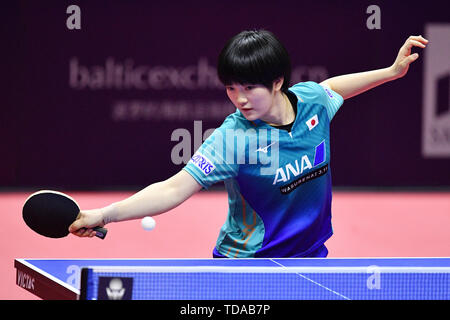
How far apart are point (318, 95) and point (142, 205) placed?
1.07 metres

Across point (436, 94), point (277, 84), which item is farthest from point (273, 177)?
point (436, 94)

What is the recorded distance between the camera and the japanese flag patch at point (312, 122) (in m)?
3.52

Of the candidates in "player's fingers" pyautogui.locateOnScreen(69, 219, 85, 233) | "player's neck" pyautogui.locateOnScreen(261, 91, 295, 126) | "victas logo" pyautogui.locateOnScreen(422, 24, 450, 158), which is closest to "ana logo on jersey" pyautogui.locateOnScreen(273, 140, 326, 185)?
"player's neck" pyautogui.locateOnScreen(261, 91, 295, 126)

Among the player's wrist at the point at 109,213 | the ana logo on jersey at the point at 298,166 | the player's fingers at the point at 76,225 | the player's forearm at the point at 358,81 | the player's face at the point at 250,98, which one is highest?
the player's forearm at the point at 358,81

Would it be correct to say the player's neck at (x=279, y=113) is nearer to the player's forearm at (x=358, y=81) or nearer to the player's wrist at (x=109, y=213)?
the player's forearm at (x=358, y=81)

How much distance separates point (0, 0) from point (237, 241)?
692cm

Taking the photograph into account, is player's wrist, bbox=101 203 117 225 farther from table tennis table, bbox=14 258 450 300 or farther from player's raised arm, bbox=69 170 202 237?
table tennis table, bbox=14 258 450 300

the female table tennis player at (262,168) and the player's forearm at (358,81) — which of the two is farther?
the player's forearm at (358,81)

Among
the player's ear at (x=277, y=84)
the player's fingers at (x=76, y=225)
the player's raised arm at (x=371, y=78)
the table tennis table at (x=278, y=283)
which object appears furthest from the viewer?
the player's raised arm at (x=371, y=78)

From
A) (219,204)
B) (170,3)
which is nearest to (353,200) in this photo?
(219,204)

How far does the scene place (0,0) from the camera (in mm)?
9391

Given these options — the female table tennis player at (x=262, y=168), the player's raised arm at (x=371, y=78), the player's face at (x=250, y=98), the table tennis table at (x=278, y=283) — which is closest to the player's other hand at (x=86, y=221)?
the female table tennis player at (x=262, y=168)

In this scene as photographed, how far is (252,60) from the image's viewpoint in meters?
3.22
